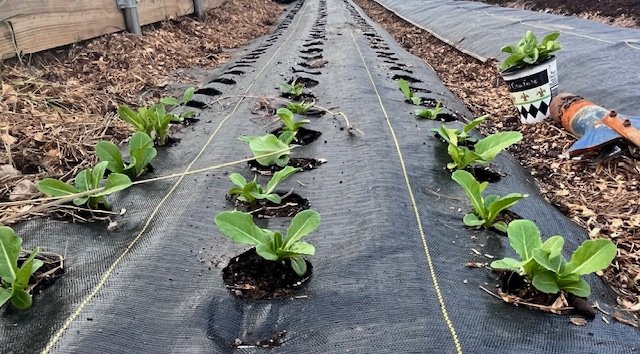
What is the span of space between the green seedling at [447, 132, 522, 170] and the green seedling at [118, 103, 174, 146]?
1321 mm

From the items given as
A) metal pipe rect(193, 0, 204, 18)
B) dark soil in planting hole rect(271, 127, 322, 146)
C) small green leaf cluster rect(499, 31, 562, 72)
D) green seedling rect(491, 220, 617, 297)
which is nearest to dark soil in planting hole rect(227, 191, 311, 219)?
dark soil in planting hole rect(271, 127, 322, 146)

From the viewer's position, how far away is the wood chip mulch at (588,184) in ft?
5.64

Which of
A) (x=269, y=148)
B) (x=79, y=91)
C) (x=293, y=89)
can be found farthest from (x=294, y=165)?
(x=79, y=91)

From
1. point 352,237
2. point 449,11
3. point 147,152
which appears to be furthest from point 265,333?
point 449,11

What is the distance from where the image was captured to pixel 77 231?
155cm

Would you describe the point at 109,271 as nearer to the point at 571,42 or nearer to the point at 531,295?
the point at 531,295

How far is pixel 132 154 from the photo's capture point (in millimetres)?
1897

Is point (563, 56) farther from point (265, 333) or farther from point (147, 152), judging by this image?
point (265, 333)

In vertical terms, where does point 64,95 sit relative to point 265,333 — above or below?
above

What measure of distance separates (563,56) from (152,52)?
11.2ft

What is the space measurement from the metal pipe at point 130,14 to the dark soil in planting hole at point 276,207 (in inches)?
121

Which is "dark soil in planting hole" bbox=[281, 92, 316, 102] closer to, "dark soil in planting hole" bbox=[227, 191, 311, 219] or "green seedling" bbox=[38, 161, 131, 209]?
"dark soil in planting hole" bbox=[227, 191, 311, 219]

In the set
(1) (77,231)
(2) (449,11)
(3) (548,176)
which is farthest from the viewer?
(2) (449,11)

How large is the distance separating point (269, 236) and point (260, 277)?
4.9 inches
